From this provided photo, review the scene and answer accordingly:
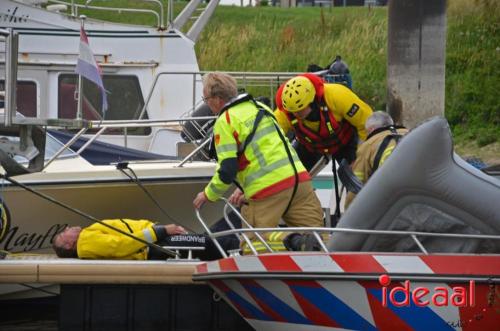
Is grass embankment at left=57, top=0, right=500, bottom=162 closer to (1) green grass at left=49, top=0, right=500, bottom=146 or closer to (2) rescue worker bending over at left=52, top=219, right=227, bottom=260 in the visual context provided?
(1) green grass at left=49, top=0, right=500, bottom=146

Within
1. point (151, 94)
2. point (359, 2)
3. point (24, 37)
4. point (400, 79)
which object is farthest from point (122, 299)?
point (359, 2)

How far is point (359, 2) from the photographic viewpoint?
37906mm

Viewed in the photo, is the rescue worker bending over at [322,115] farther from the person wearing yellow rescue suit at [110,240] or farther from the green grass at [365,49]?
the green grass at [365,49]

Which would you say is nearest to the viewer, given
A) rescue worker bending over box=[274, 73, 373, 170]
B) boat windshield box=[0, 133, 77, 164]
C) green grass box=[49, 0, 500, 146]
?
rescue worker bending over box=[274, 73, 373, 170]

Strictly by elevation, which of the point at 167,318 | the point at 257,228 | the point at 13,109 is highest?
the point at 13,109

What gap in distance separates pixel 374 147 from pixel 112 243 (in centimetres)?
183

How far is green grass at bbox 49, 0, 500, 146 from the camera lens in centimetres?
1922

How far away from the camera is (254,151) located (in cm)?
737

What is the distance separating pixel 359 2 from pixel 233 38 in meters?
14.0

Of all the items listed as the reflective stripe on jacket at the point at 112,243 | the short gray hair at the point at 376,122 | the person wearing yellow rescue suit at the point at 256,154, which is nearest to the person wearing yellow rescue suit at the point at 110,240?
the reflective stripe on jacket at the point at 112,243

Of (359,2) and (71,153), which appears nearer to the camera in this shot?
(71,153)

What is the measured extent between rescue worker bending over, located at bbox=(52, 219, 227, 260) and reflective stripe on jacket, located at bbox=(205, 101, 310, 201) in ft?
2.05

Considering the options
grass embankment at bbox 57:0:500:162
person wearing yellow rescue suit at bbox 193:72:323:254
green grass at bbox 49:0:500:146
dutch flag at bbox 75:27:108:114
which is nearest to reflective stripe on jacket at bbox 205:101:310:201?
person wearing yellow rescue suit at bbox 193:72:323:254

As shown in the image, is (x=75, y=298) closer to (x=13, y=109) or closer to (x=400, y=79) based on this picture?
(x=13, y=109)
